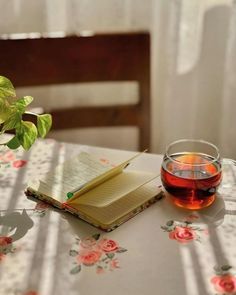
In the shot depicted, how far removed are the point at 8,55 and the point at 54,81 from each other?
145 millimetres

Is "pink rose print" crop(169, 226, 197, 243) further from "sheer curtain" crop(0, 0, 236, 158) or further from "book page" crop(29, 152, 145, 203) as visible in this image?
"sheer curtain" crop(0, 0, 236, 158)

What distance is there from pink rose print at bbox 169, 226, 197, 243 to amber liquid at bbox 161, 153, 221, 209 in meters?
0.06

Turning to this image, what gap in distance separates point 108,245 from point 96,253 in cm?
3

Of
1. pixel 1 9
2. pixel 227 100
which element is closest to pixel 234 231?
pixel 227 100

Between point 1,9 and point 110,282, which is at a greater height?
point 1,9

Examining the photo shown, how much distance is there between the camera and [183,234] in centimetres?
89

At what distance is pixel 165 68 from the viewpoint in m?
1.79

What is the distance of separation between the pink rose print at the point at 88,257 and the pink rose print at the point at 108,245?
0.01m

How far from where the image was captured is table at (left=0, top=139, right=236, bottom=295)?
2.54 feet

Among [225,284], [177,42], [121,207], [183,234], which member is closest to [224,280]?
[225,284]

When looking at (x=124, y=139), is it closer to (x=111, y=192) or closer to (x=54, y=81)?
(x=54, y=81)

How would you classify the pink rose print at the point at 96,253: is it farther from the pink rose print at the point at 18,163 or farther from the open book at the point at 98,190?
the pink rose print at the point at 18,163

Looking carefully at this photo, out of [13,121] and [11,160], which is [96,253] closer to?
[13,121]

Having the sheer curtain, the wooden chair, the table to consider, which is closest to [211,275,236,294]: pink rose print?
the table
